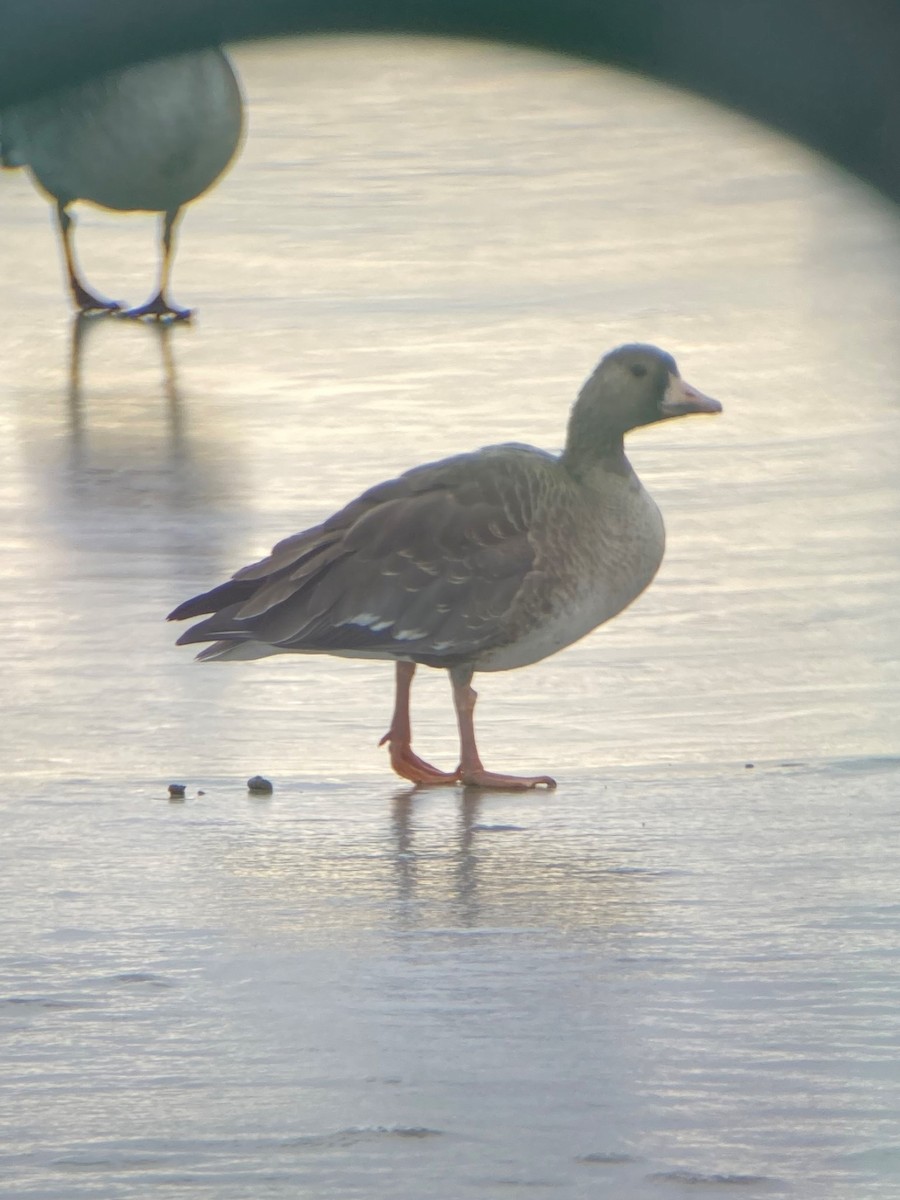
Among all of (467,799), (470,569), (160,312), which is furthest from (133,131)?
(160,312)

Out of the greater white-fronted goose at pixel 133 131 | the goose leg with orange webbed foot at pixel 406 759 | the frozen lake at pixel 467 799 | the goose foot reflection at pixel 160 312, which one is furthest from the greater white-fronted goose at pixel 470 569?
the goose foot reflection at pixel 160 312

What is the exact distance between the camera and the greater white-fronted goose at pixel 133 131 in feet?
2.29

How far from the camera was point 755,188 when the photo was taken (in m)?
1.02

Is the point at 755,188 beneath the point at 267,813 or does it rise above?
above

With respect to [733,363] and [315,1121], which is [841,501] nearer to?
[733,363]

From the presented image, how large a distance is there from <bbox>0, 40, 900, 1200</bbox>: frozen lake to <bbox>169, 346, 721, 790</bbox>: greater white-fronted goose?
0.31 m

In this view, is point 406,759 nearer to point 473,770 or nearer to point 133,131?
point 473,770

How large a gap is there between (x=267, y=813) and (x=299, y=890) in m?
0.57

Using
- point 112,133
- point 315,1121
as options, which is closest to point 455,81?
point 112,133

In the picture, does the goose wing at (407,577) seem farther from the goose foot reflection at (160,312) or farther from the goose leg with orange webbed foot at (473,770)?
the goose foot reflection at (160,312)

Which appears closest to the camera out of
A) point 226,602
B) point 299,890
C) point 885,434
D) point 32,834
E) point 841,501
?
point 299,890

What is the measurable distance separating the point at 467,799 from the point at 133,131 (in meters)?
4.05

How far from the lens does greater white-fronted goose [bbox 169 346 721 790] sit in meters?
4.96

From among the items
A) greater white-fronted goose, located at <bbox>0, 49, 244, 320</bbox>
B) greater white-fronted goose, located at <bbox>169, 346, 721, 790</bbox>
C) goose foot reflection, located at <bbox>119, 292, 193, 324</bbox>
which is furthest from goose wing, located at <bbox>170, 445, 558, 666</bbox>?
goose foot reflection, located at <bbox>119, 292, 193, 324</bbox>
